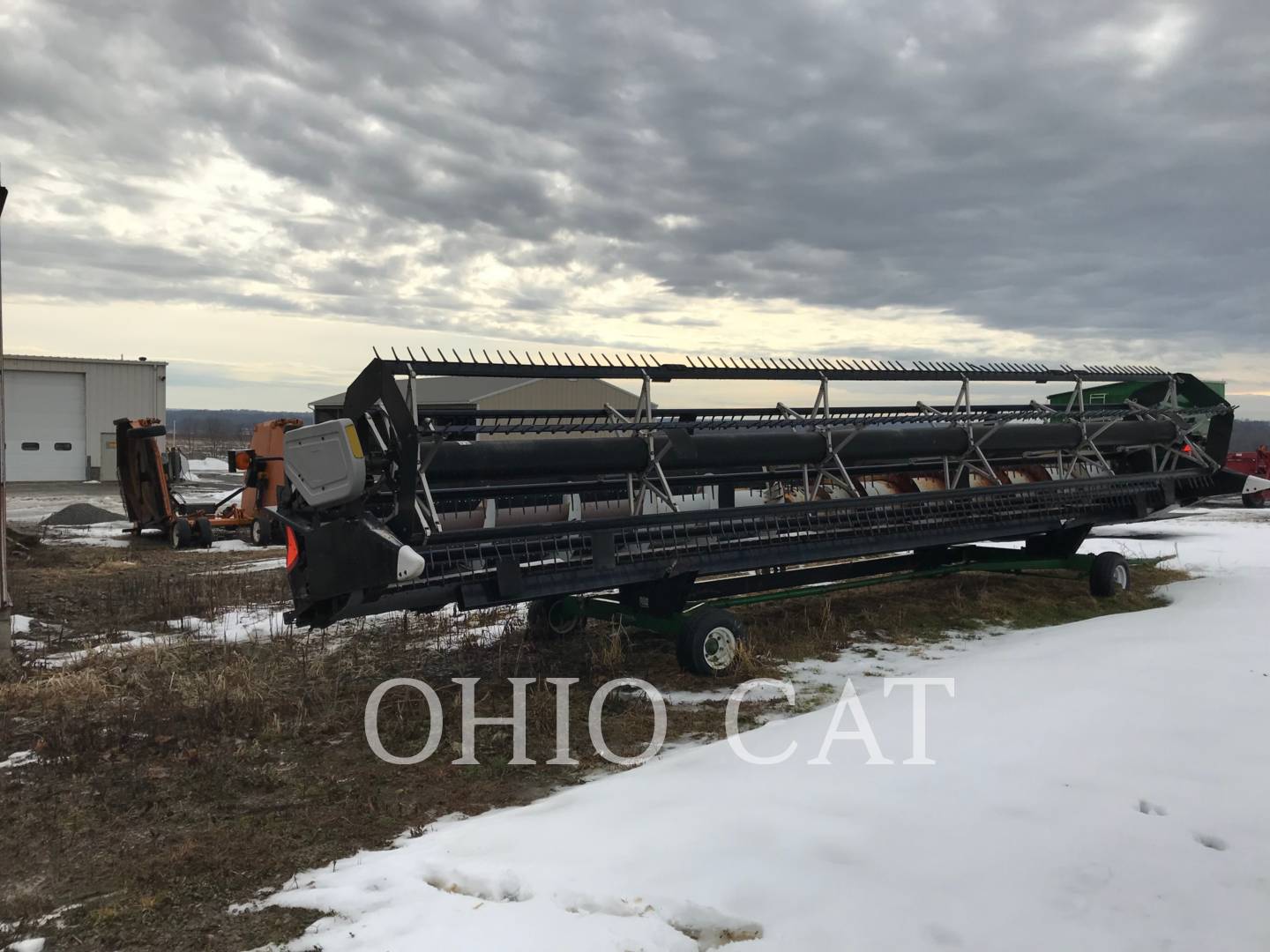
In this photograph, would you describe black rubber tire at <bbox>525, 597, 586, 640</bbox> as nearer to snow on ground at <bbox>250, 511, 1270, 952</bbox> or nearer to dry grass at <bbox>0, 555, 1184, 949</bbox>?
dry grass at <bbox>0, 555, 1184, 949</bbox>

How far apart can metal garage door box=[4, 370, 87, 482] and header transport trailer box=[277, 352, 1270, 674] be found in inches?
1341

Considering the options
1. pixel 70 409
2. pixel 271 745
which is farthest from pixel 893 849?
pixel 70 409

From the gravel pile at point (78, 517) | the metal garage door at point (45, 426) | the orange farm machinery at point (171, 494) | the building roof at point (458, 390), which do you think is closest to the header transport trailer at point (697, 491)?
the orange farm machinery at point (171, 494)

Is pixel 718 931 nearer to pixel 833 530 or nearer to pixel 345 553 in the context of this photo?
pixel 345 553

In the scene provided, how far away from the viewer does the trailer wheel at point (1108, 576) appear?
30.3ft

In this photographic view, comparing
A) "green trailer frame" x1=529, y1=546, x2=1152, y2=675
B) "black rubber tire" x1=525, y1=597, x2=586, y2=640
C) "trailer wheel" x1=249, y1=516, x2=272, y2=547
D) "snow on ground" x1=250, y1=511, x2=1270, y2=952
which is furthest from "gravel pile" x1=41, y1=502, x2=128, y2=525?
"snow on ground" x1=250, y1=511, x2=1270, y2=952

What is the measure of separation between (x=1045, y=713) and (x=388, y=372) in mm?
4080

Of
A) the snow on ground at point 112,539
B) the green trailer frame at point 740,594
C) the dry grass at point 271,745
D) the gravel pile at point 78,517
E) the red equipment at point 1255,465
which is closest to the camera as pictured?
the dry grass at point 271,745

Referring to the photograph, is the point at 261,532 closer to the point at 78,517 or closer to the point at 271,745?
the point at 78,517

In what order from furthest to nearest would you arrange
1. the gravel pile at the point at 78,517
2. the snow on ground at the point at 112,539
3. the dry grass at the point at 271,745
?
the gravel pile at the point at 78,517
the snow on ground at the point at 112,539
the dry grass at the point at 271,745

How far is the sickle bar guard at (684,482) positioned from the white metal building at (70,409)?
32.9 metres

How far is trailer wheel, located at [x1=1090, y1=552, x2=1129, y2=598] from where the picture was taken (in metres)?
9.24

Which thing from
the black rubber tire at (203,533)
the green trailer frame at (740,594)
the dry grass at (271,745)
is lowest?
the dry grass at (271,745)

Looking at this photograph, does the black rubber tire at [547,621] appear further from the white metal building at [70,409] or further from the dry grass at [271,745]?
the white metal building at [70,409]
